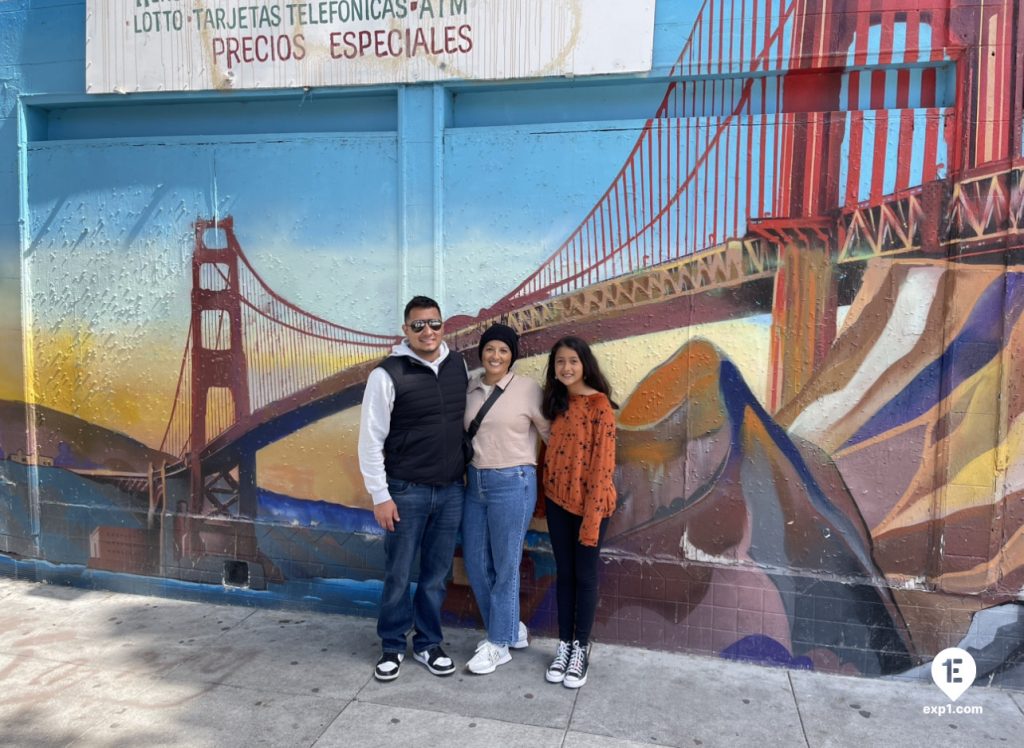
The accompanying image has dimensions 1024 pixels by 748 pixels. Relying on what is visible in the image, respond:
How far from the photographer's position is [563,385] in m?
3.74

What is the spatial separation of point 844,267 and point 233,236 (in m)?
3.32

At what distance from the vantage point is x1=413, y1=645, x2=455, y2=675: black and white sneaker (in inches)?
149

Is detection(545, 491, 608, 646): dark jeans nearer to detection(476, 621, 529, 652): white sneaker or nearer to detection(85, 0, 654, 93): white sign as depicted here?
detection(476, 621, 529, 652): white sneaker

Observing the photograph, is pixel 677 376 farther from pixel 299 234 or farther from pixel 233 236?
pixel 233 236

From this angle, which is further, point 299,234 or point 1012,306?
point 299,234

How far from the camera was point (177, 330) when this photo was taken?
4.64 m

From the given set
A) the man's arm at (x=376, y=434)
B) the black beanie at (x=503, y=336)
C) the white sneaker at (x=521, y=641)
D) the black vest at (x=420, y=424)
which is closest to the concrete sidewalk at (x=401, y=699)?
the white sneaker at (x=521, y=641)

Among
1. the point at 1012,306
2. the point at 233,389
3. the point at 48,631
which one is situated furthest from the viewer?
the point at 233,389

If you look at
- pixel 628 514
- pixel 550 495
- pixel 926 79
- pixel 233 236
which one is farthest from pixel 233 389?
pixel 926 79

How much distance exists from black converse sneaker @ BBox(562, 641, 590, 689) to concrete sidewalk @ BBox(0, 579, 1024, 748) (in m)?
0.05

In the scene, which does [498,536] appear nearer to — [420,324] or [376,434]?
[376,434]

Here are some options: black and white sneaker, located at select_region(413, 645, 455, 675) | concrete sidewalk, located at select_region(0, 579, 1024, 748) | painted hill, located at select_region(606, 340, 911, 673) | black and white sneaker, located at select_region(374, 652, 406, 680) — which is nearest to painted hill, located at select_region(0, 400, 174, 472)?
concrete sidewalk, located at select_region(0, 579, 1024, 748)

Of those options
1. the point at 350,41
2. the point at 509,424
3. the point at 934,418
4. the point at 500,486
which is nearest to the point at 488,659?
the point at 500,486

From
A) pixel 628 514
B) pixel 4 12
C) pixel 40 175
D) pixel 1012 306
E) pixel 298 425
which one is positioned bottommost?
pixel 628 514
